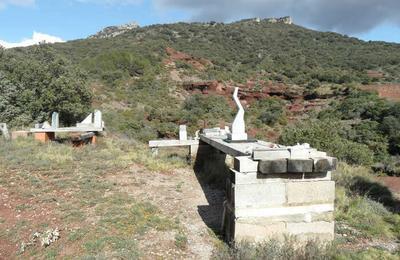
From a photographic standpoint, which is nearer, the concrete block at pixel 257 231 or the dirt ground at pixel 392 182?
the concrete block at pixel 257 231

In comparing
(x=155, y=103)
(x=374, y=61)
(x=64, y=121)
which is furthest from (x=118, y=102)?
(x=374, y=61)

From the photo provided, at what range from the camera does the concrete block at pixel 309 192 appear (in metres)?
5.61

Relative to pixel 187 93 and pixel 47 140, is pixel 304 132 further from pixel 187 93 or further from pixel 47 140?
pixel 187 93

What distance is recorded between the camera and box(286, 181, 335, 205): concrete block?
18.4ft

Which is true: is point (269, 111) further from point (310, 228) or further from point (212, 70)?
point (310, 228)

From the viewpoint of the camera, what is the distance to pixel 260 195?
5492 millimetres

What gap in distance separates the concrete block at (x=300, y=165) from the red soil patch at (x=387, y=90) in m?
33.2

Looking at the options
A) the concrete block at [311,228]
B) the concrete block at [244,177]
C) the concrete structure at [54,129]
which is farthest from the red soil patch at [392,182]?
the concrete structure at [54,129]

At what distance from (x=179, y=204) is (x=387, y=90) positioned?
1390 inches

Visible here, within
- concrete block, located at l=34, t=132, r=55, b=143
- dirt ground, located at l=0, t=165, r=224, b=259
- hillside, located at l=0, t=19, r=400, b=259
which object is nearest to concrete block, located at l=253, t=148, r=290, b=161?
hillside, located at l=0, t=19, r=400, b=259

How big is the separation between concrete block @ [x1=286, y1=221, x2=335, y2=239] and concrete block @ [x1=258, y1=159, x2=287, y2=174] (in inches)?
31.2

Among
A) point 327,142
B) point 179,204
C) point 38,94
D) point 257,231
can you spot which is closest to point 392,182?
point 327,142

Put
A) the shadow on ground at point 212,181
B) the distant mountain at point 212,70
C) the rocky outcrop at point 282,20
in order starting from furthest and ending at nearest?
the rocky outcrop at point 282,20 → the distant mountain at point 212,70 → the shadow on ground at point 212,181

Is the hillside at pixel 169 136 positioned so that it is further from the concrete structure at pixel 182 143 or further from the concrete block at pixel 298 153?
the concrete block at pixel 298 153
